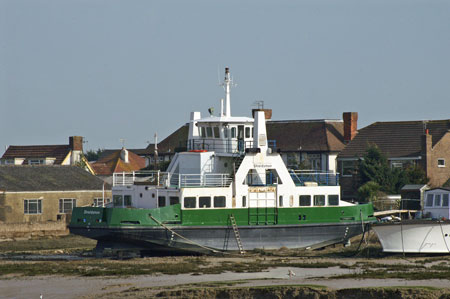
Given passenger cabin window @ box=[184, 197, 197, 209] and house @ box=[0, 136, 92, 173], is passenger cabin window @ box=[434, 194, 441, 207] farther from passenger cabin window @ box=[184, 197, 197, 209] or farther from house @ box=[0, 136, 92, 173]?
house @ box=[0, 136, 92, 173]

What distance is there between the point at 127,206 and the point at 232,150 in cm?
536

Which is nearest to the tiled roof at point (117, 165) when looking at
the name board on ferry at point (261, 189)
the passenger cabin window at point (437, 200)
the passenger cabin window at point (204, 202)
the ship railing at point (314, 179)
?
the ship railing at point (314, 179)

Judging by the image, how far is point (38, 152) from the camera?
83.7m

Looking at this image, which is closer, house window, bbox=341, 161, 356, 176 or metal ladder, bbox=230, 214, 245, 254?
metal ladder, bbox=230, 214, 245, 254

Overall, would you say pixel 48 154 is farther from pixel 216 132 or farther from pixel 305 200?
pixel 305 200

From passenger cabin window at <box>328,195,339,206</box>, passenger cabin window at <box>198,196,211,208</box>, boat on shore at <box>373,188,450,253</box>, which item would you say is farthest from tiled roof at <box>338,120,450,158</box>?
passenger cabin window at <box>198,196,211,208</box>

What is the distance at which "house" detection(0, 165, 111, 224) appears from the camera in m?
55.5

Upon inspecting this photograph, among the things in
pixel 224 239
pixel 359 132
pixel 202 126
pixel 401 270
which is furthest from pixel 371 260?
pixel 359 132

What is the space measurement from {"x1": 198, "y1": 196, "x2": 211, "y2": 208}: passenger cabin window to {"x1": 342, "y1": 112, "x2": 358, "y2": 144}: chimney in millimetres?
33571

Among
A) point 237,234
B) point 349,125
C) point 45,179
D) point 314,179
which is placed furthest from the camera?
point 349,125

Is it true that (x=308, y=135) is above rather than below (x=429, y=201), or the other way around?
above

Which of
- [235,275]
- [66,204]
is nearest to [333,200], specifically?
[235,275]

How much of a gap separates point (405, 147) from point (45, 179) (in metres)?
25.0

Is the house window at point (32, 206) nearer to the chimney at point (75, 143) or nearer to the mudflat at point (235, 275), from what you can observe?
the mudflat at point (235, 275)
